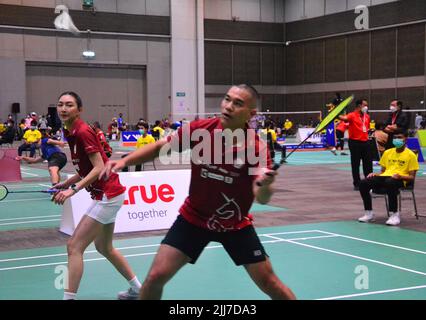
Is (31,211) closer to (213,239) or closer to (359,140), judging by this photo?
(359,140)

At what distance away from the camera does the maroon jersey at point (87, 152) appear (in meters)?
5.52

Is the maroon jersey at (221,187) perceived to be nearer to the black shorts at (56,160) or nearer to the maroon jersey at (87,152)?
the maroon jersey at (87,152)

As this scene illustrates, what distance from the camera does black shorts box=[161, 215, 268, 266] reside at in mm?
4250

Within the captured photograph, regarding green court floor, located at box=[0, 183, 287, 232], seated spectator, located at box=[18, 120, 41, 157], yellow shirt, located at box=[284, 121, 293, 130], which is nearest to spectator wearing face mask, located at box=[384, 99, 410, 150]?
green court floor, located at box=[0, 183, 287, 232]

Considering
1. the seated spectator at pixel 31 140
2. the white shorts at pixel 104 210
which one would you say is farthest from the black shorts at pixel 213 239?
the seated spectator at pixel 31 140

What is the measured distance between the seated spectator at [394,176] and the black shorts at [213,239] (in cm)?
669

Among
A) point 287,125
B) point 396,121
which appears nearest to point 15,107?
point 287,125

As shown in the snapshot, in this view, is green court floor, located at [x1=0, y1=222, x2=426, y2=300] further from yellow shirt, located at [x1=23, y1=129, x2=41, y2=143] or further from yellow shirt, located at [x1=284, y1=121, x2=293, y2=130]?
yellow shirt, located at [x1=284, y1=121, x2=293, y2=130]

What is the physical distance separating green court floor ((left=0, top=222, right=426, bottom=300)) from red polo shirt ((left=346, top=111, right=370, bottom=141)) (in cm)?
487

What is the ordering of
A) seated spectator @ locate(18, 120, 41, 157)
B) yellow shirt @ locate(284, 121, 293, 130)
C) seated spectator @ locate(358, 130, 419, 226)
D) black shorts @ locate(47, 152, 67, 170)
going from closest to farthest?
seated spectator @ locate(358, 130, 419, 226)
black shorts @ locate(47, 152, 67, 170)
seated spectator @ locate(18, 120, 41, 157)
yellow shirt @ locate(284, 121, 293, 130)
